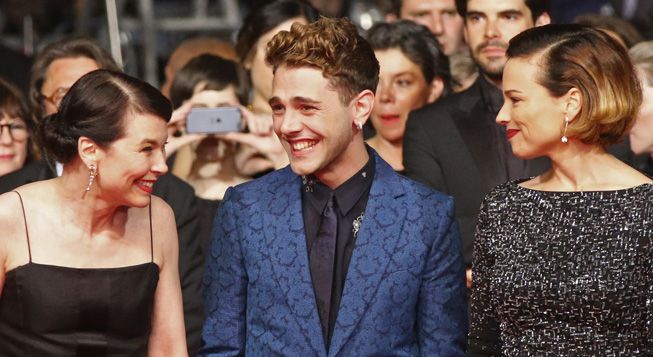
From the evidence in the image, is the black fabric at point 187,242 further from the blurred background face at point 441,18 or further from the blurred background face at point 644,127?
the blurred background face at point 441,18

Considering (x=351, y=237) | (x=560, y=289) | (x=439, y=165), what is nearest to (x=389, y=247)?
(x=351, y=237)

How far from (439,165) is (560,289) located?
49.6 inches

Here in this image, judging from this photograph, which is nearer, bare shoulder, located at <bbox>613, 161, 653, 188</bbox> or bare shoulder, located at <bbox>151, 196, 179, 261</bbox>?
bare shoulder, located at <bbox>613, 161, 653, 188</bbox>

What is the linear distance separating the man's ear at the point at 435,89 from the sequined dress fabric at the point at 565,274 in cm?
186

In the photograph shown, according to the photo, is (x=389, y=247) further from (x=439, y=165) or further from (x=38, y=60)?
(x=38, y=60)

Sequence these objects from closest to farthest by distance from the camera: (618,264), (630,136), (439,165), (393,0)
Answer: (618,264)
(439,165)
(630,136)
(393,0)

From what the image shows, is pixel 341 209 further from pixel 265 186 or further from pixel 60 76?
pixel 60 76

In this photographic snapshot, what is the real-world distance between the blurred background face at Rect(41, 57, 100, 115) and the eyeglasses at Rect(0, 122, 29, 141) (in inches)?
5.6

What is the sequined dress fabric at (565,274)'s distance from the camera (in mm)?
3568

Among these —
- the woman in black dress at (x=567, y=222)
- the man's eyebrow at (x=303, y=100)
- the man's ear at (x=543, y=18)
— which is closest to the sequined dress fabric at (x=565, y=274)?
the woman in black dress at (x=567, y=222)

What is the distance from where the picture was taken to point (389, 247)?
3828mm

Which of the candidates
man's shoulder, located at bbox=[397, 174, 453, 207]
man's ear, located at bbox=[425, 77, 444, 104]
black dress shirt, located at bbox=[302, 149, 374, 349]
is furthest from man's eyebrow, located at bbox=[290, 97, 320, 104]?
man's ear, located at bbox=[425, 77, 444, 104]

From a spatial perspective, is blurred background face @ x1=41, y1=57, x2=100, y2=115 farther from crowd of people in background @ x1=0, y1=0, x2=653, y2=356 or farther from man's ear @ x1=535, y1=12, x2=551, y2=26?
man's ear @ x1=535, y1=12, x2=551, y2=26

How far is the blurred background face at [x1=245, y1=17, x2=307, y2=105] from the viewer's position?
554cm
